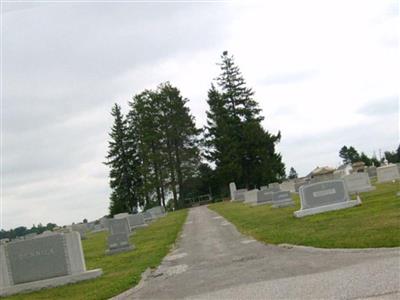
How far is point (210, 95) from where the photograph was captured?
6706 centimetres

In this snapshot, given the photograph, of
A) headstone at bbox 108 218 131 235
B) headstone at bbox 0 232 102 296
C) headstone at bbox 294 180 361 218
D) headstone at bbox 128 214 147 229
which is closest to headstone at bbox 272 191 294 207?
headstone at bbox 294 180 361 218

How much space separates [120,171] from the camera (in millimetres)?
71250

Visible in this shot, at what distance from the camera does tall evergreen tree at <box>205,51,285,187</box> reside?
60.8 m

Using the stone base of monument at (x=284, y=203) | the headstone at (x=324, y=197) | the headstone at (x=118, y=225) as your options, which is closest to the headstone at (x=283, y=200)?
the stone base of monument at (x=284, y=203)

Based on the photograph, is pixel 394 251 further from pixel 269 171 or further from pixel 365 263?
pixel 269 171

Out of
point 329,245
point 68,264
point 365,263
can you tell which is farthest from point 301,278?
point 68,264

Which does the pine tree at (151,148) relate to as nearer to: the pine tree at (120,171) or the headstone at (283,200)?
the pine tree at (120,171)

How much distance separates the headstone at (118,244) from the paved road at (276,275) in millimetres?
6338

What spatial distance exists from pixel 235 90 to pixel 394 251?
58081mm

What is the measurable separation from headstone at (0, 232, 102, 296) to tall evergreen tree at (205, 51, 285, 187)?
4716cm

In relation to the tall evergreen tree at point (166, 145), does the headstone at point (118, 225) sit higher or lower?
lower

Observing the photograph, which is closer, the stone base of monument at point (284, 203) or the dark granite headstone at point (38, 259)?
the dark granite headstone at point (38, 259)

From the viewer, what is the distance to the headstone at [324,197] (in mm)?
18016

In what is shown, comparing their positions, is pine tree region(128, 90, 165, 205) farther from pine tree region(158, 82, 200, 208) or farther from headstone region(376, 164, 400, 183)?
headstone region(376, 164, 400, 183)
